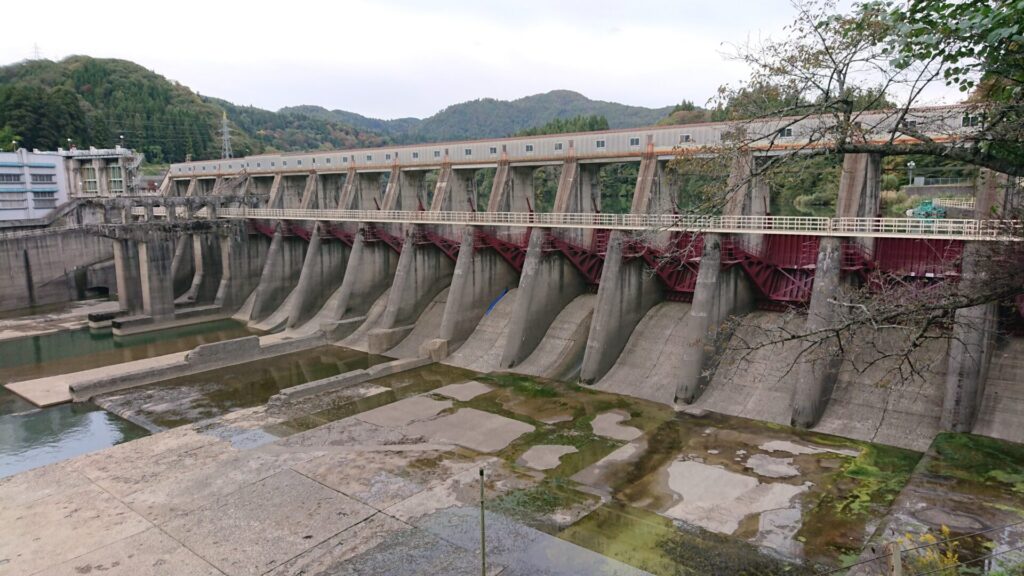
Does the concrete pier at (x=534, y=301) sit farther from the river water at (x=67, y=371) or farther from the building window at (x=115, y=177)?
the building window at (x=115, y=177)

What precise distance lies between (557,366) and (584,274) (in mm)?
5753

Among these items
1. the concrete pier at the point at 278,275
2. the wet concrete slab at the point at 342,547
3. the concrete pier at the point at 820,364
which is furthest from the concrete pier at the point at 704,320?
the concrete pier at the point at 278,275

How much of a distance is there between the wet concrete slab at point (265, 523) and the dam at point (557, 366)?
111 mm

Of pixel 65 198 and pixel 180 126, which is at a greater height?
pixel 180 126

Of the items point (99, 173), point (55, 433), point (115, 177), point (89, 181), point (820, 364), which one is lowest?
point (55, 433)

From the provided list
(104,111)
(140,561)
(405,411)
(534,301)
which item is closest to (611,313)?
(534,301)

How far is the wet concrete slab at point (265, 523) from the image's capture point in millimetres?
15578

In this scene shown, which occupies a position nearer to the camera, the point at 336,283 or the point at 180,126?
the point at 336,283

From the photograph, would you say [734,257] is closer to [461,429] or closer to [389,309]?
[461,429]

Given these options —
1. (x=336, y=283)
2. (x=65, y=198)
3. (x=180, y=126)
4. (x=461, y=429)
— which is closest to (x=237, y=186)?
(x=336, y=283)

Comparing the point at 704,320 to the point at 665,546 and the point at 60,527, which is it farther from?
the point at 60,527

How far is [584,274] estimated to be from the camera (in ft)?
109

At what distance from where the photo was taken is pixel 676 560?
48.5 ft

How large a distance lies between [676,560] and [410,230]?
26.2 metres
